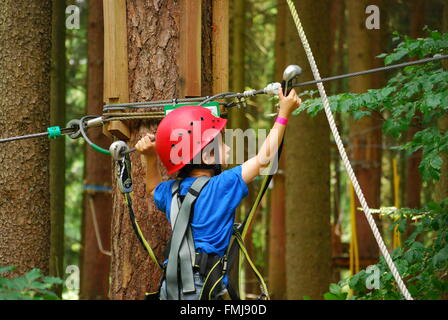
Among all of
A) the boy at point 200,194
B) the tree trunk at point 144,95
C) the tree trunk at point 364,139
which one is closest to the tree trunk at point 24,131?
the tree trunk at point 144,95

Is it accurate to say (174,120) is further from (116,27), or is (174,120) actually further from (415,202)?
(415,202)

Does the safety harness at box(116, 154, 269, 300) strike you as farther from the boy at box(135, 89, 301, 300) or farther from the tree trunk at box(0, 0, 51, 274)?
the tree trunk at box(0, 0, 51, 274)

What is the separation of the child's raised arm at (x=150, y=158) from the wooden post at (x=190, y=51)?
375 millimetres

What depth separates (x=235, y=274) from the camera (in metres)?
3.42

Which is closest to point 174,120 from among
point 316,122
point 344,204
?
point 316,122

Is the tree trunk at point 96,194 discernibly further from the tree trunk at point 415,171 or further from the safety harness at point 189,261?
the safety harness at point 189,261

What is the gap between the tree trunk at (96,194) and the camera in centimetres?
970

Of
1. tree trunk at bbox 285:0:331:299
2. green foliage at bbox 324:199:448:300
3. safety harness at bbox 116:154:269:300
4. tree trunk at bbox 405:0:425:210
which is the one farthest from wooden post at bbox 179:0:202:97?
tree trunk at bbox 405:0:425:210

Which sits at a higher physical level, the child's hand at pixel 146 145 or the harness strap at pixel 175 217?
the child's hand at pixel 146 145

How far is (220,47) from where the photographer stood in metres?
4.12

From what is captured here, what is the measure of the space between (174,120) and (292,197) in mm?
5025

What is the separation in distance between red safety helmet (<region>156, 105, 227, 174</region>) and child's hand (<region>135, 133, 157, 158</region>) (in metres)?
0.18

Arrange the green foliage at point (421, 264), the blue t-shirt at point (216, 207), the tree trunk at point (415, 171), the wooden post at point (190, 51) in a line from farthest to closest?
the tree trunk at point (415, 171) → the green foliage at point (421, 264) → the wooden post at point (190, 51) → the blue t-shirt at point (216, 207)

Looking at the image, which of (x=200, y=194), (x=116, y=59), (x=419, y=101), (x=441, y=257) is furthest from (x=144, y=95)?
(x=441, y=257)
